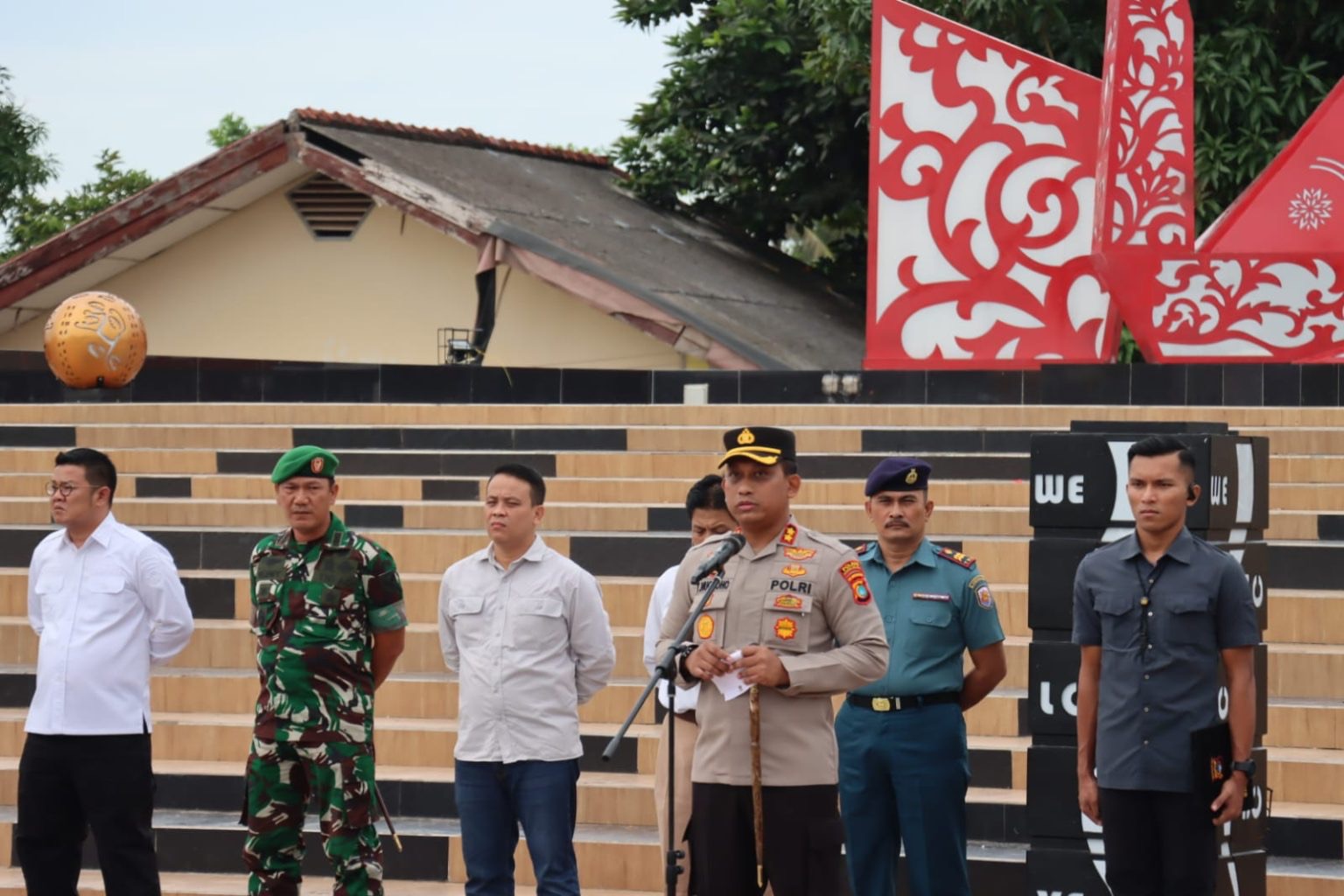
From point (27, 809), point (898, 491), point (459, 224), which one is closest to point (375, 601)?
point (27, 809)

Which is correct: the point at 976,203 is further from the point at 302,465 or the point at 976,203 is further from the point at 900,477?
the point at 302,465

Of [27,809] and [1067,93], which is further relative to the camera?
[1067,93]

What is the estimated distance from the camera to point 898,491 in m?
5.59

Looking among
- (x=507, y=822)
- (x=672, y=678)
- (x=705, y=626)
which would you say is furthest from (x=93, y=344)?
(x=672, y=678)

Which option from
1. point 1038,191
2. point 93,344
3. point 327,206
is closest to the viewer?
point 93,344

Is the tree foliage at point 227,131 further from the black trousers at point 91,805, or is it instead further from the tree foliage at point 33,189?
the black trousers at point 91,805

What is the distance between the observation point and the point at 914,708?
18.1ft

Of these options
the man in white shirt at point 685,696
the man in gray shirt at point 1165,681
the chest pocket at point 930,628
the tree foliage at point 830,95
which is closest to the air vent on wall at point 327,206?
the tree foliage at point 830,95

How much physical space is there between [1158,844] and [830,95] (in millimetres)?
14859

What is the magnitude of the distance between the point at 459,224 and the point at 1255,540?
37.7 feet

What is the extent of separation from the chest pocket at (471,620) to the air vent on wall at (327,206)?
12488mm

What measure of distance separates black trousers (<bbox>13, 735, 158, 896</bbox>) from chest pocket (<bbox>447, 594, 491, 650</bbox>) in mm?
993

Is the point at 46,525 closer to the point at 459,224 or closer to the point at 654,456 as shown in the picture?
the point at 654,456

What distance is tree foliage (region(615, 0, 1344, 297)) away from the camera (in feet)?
50.3
